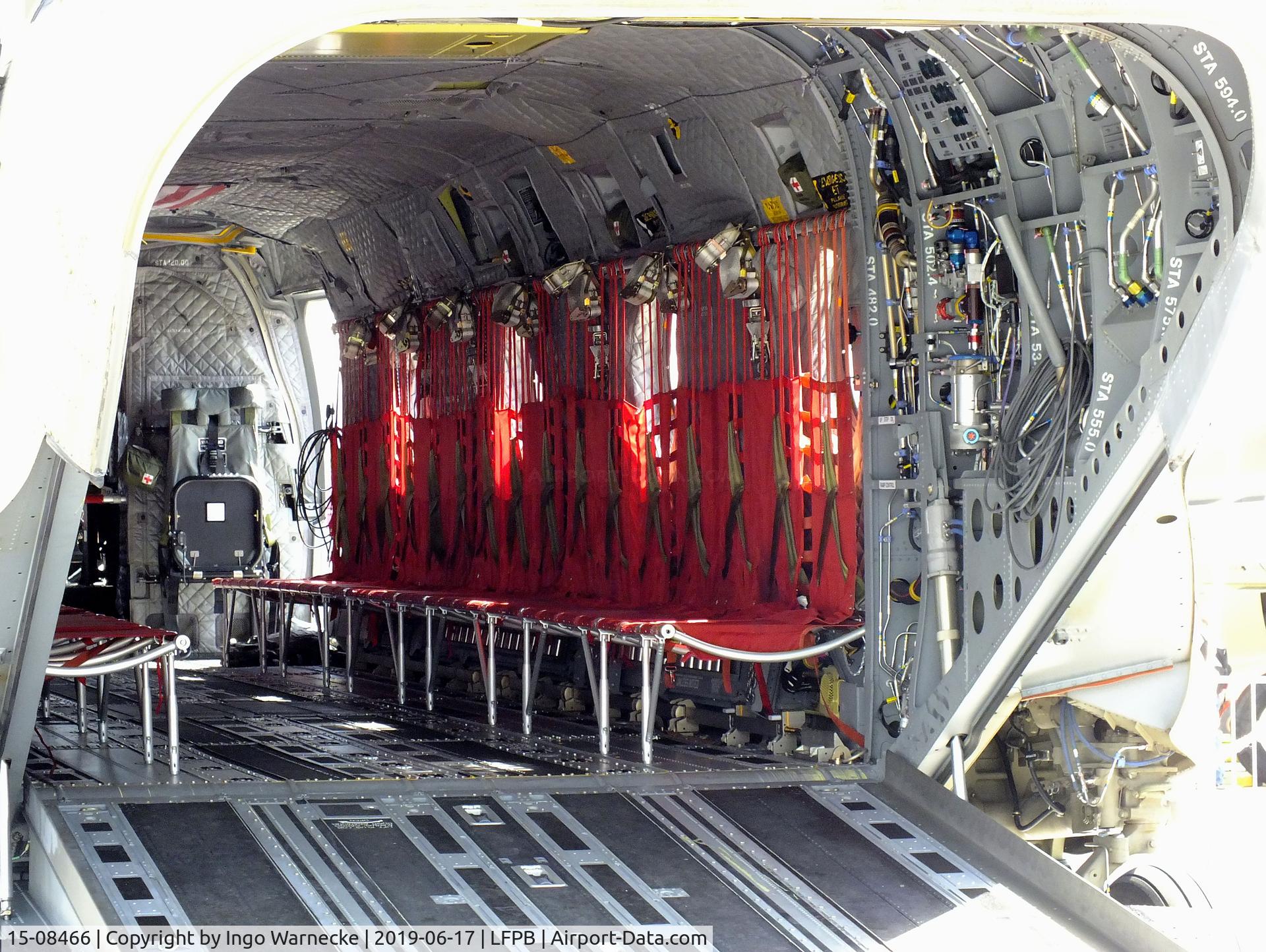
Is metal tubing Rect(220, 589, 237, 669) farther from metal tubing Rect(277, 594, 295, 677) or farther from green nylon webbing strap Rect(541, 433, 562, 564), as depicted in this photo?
green nylon webbing strap Rect(541, 433, 562, 564)

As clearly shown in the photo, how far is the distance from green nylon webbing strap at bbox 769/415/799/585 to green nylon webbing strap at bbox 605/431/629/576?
5.48 ft

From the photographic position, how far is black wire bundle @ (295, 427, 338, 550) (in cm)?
1394

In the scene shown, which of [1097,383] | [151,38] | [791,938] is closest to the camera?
[151,38]

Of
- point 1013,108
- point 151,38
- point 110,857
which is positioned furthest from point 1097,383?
point 110,857

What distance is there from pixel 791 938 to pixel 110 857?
7.64ft

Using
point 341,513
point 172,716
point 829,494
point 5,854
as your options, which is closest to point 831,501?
point 829,494

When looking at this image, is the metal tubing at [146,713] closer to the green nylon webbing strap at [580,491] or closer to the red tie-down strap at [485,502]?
the green nylon webbing strap at [580,491]

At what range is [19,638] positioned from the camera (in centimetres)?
559

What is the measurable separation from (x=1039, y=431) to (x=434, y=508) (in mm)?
6419

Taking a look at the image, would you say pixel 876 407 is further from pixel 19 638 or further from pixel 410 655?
pixel 410 655

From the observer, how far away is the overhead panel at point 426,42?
666 centimetres

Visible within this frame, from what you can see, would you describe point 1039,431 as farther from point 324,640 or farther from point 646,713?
point 324,640

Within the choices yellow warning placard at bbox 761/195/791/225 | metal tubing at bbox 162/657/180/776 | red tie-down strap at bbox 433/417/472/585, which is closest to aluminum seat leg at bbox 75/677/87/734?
metal tubing at bbox 162/657/180/776

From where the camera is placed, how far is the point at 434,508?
1198cm
